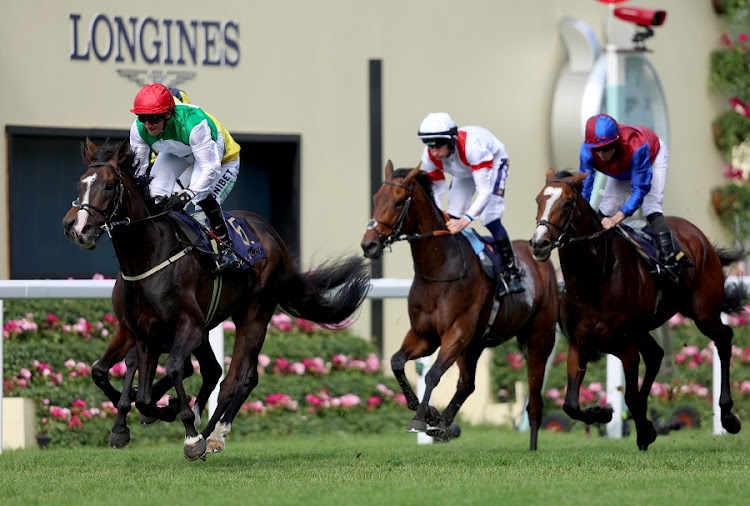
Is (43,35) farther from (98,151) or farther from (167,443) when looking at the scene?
(98,151)

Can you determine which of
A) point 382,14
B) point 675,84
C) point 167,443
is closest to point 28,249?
point 167,443

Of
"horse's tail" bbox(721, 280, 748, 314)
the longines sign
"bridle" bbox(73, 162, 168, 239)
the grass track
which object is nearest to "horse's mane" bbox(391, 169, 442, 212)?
the grass track

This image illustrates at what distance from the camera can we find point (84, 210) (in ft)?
22.9

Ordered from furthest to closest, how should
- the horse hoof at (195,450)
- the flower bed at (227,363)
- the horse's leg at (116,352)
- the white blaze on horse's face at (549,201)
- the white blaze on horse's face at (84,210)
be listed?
the flower bed at (227,363) → the horse's leg at (116,352) → the white blaze on horse's face at (549,201) → the horse hoof at (195,450) → the white blaze on horse's face at (84,210)

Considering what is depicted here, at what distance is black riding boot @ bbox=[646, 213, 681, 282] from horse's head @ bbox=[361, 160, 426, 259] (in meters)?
A: 1.53

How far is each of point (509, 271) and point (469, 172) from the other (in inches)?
26.1

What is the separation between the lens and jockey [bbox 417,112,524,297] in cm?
845

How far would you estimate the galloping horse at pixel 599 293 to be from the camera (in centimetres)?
796

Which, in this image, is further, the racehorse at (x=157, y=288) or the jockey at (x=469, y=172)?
the jockey at (x=469, y=172)

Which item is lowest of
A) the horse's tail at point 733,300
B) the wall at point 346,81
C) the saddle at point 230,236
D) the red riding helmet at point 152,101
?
the horse's tail at point 733,300

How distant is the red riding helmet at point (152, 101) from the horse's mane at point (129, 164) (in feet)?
0.72

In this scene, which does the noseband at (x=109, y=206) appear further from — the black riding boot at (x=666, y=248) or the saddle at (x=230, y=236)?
the black riding boot at (x=666, y=248)

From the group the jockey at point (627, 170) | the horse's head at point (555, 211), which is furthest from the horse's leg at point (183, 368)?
the jockey at point (627, 170)

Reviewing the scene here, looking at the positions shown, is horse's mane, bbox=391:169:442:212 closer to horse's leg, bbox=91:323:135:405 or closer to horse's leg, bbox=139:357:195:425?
horse's leg, bbox=139:357:195:425
